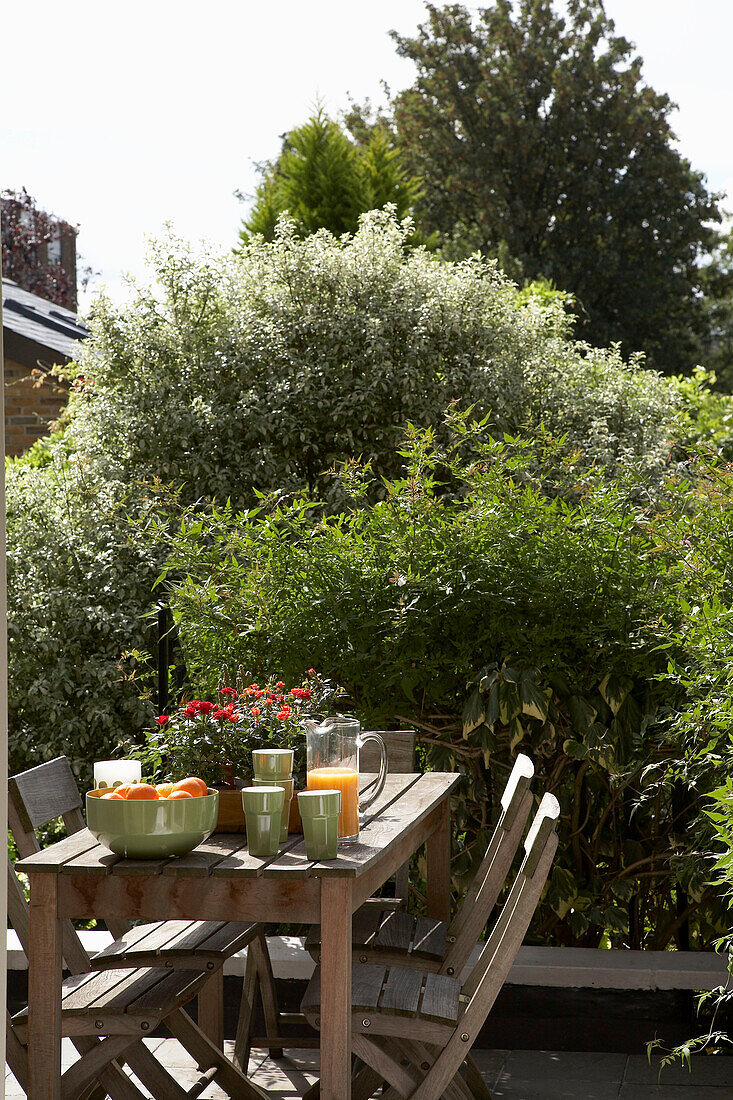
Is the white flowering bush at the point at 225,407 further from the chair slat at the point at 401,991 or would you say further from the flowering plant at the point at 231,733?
the chair slat at the point at 401,991

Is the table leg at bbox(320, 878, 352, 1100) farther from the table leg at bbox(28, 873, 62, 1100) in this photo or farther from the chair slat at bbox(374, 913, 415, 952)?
the chair slat at bbox(374, 913, 415, 952)

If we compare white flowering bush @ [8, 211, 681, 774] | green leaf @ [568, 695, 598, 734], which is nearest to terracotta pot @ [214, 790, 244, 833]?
green leaf @ [568, 695, 598, 734]

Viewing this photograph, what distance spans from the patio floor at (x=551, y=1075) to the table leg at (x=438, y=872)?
1.62 feet

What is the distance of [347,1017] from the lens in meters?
2.16

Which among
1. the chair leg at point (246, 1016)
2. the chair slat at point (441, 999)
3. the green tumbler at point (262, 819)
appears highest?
the green tumbler at point (262, 819)

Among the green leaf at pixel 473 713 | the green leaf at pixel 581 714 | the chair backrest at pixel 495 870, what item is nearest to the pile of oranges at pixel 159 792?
the chair backrest at pixel 495 870

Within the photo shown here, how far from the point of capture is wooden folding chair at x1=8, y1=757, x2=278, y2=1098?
2.54 metres

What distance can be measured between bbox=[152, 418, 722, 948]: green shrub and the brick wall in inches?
292

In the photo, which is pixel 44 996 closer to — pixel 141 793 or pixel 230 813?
pixel 141 793

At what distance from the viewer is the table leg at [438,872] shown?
3.28m

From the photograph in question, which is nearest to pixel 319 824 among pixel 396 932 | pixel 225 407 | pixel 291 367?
pixel 396 932

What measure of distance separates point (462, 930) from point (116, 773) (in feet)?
3.30

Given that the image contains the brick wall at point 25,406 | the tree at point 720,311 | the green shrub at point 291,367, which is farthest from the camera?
the tree at point 720,311

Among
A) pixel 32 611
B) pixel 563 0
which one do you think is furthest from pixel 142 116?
pixel 563 0
